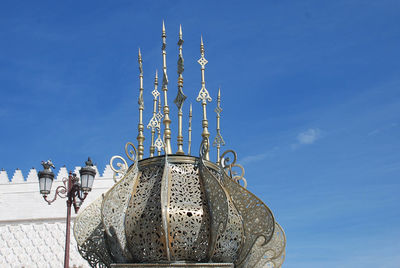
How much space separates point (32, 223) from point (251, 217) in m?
17.1

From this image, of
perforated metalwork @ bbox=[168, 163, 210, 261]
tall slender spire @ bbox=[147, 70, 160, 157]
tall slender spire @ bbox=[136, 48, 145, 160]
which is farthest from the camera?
tall slender spire @ bbox=[147, 70, 160, 157]

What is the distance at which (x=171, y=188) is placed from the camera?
3.61m

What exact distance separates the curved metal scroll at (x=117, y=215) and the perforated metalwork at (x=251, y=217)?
0.89 m

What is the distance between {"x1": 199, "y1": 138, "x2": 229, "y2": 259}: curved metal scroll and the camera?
3.45 m

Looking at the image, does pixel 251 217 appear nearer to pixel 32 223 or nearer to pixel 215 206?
pixel 215 206

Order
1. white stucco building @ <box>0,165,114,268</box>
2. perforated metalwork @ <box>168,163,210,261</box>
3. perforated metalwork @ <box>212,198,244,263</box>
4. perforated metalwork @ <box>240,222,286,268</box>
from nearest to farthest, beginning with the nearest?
perforated metalwork @ <box>168,163,210,261</box>
perforated metalwork @ <box>212,198,244,263</box>
perforated metalwork @ <box>240,222,286,268</box>
white stucco building @ <box>0,165,114,268</box>

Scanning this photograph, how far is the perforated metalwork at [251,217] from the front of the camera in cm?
361

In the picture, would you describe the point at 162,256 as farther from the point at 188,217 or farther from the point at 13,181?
the point at 13,181

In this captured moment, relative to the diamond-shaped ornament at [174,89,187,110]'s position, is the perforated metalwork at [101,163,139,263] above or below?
below

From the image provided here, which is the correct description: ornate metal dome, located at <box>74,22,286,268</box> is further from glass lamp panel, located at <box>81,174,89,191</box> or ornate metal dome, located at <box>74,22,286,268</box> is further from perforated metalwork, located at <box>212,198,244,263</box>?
glass lamp panel, located at <box>81,174,89,191</box>

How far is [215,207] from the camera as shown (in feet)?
11.6

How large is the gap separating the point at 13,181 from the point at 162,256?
61.3ft

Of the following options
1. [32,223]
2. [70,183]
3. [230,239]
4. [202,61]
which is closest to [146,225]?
[230,239]

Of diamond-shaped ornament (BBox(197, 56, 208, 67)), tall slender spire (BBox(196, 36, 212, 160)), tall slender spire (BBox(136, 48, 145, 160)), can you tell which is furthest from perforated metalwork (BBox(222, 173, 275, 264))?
diamond-shaped ornament (BBox(197, 56, 208, 67))
